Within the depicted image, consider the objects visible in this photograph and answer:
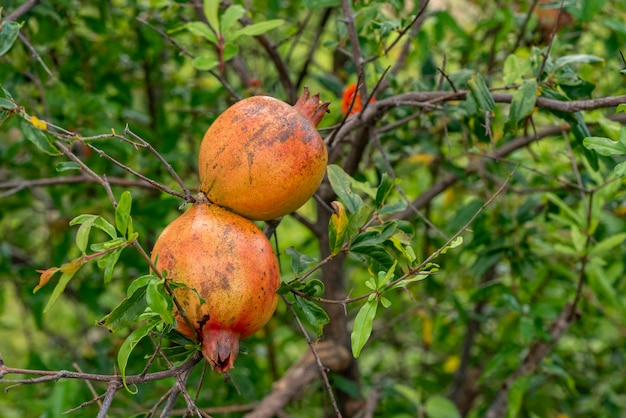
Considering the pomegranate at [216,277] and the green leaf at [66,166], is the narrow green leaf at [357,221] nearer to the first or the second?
the pomegranate at [216,277]

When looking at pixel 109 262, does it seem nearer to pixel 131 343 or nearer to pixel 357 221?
pixel 131 343

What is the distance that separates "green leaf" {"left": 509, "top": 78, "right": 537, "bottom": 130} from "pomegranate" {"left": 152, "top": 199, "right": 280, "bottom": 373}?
542 mm

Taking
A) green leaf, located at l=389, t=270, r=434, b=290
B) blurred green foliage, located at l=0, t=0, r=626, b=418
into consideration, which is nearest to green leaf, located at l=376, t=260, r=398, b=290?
green leaf, located at l=389, t=270, r=434, b=290

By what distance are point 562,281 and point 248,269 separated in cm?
165

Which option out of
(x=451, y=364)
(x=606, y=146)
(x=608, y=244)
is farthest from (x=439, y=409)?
(x=606, y=146)

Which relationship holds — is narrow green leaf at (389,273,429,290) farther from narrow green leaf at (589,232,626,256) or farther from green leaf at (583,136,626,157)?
narrow green leaf at (589,232,626,256)

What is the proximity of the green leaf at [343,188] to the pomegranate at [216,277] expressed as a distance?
0.88ft

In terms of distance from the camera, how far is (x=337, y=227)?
1.16 metres

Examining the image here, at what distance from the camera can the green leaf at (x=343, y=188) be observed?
1289 millimetres

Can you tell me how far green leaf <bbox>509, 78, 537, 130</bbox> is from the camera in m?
1.29

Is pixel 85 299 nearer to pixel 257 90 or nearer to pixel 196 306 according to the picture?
pixel 257 90

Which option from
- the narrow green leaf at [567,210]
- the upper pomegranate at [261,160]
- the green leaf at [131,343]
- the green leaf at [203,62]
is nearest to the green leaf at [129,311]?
the green leaf at [131,343]

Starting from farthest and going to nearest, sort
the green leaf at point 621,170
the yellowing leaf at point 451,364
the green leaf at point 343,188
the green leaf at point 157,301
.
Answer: the yellowing leaf at point 451,364 → the green leaf at point 343,188 → the green leaf at point 621,170 → the green leaf at point 157,301

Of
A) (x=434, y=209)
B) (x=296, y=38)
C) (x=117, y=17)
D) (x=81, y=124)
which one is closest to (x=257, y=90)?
(x=296, y=38)
